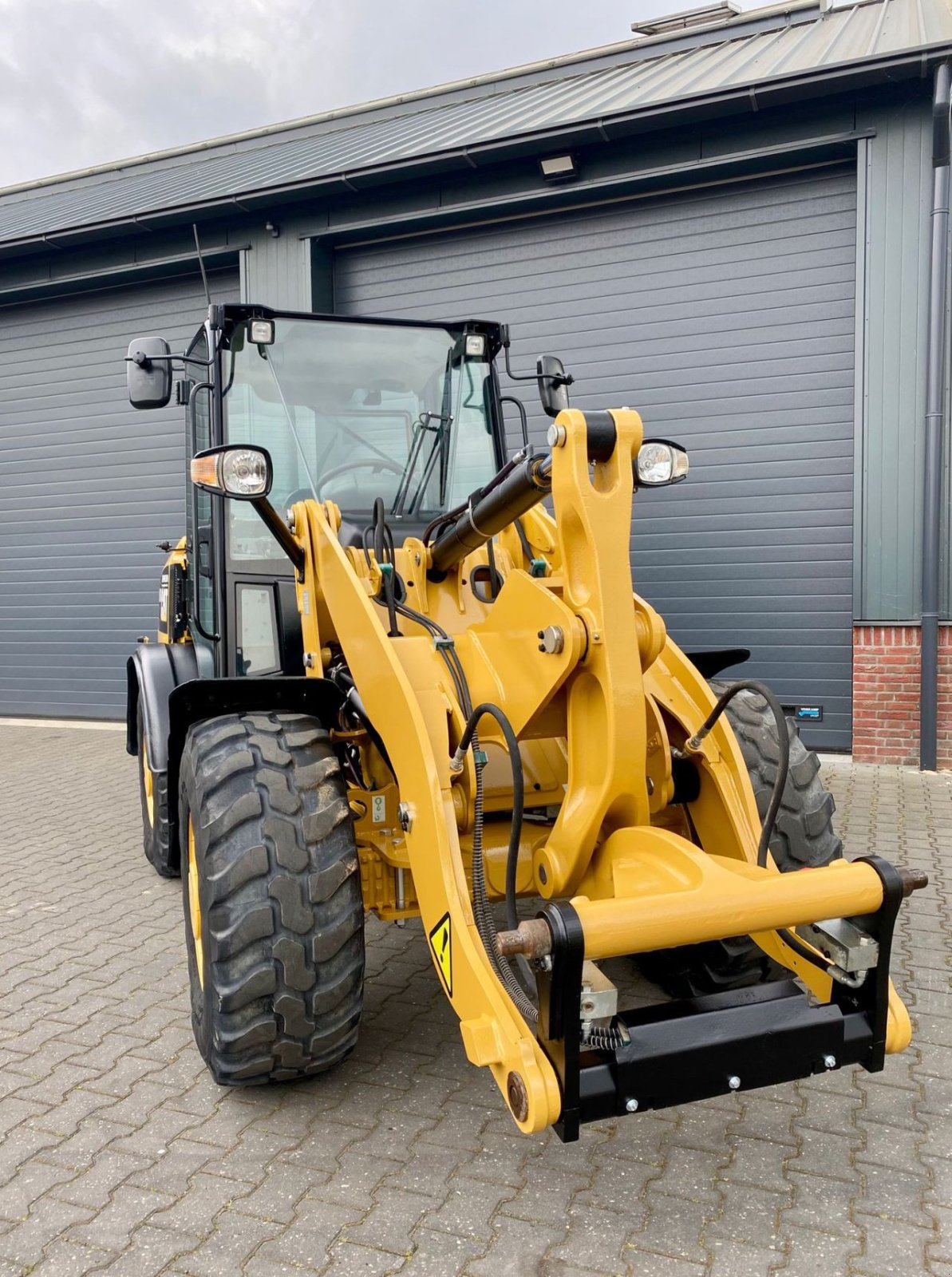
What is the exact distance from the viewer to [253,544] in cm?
441

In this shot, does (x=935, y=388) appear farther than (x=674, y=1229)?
Yes

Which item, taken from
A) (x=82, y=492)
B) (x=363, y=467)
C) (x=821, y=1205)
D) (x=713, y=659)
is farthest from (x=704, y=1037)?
(x=82, y=492)

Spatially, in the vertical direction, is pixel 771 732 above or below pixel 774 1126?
above

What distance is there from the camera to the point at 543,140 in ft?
26.3

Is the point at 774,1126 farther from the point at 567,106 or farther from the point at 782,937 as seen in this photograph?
the point at 567,106

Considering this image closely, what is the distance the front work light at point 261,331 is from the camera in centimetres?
432

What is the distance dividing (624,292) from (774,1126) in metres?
7.01

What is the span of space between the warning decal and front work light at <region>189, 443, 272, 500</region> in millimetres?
1518

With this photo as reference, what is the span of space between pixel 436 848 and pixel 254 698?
3.27 feet

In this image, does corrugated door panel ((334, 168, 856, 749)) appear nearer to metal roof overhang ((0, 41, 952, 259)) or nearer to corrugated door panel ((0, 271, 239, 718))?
metal roof overhang ((0, 41, 952, 259))

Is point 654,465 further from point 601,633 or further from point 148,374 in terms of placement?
point 148,374

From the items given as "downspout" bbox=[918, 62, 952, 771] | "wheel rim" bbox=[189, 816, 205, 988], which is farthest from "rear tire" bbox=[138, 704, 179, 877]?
"downspout" bbox=[918, 62, 952, 771]

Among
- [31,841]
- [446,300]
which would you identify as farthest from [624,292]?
[31,841]

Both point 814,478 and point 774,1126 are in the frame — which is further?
point 814,478
